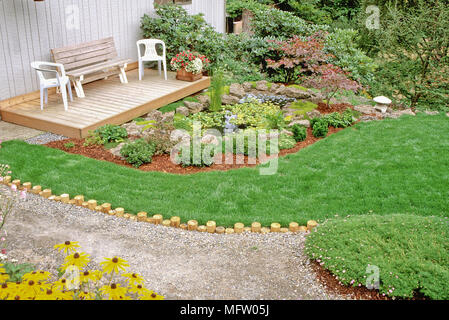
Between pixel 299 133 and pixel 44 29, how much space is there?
4898mm

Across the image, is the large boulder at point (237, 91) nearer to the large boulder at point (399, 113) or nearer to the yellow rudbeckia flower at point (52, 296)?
the large boulder at point (399, 113)

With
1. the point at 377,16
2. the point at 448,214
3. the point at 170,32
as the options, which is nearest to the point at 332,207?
the point at 448,214

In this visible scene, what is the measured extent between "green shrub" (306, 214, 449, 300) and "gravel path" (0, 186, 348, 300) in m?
0.23

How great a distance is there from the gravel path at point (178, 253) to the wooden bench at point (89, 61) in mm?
3658

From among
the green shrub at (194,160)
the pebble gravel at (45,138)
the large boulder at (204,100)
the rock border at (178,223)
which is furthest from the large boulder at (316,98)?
the pebble gravel at (45,138)

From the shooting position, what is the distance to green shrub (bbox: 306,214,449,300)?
3301 mm

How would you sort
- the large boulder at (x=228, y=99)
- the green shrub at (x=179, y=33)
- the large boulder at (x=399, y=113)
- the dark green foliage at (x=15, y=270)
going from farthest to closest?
the green shrub at (x=179, y=33)
the large boulder at (x=228, y=99)
the large boulder at (x=399, y=113)
the dark green foliage at (x=15, y=270)

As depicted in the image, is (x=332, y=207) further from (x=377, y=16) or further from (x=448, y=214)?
(x=377, y=16)

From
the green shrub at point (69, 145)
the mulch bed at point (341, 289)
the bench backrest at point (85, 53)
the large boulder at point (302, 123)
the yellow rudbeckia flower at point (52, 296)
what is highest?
the bench backrest at point (85, 53)

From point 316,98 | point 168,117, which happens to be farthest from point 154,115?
point 316,98

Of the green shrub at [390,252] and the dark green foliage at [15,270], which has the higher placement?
the dark green foliage at [15,270]

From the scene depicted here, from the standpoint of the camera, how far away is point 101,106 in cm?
757

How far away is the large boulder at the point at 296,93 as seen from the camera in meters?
9.11

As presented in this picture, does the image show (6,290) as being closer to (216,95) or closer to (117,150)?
(117,150)
